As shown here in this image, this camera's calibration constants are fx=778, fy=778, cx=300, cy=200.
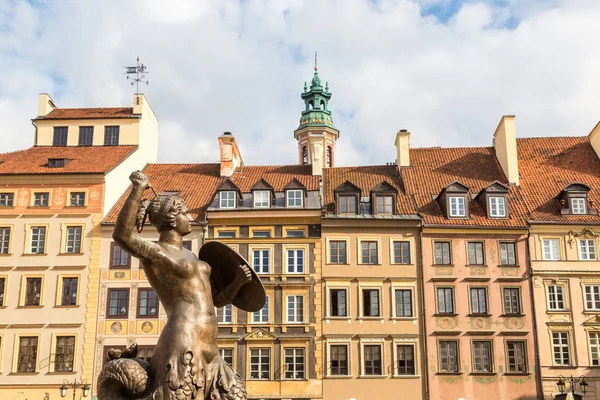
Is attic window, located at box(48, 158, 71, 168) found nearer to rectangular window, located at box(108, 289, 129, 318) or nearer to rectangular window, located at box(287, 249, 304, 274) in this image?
rectangular window, located at box(108, 289, 129, 318)

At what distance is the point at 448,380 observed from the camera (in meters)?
32.3

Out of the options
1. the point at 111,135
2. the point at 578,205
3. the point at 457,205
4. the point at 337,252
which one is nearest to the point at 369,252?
the point at 337,252

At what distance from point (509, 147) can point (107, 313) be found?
20.1 meters

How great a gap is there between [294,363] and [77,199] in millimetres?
12163

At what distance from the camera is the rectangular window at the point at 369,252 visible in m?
34.0

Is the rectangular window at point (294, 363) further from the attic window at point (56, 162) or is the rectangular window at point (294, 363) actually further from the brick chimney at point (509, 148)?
the attic window at point (56, 162)

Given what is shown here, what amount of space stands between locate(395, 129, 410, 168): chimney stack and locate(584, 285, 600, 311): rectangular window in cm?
1033

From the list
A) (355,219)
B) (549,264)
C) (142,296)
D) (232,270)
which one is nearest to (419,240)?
(355,219)

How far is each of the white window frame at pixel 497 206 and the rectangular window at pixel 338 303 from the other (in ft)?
24.8

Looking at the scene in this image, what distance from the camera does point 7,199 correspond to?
35.1 m

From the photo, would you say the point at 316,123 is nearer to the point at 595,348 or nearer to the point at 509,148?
the point at 509,148

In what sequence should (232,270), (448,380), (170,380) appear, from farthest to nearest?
(448,380)
(232,270)
(170,380)

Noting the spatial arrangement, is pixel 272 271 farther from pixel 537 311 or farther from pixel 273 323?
pixel 537 311

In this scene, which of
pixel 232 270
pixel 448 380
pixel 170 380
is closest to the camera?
pixel 170 380
